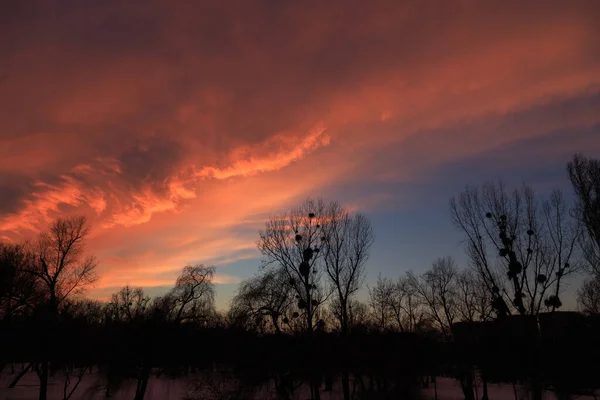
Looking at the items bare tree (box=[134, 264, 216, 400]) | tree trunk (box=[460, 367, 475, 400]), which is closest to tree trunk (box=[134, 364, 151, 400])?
bare tree (box=[134, 264, 216, 400])

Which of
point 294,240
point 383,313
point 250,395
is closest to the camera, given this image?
point 250,395

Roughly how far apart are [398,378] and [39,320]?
31.5 meters

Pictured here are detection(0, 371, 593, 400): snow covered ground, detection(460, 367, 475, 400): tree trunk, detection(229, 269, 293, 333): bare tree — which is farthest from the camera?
detection(0, 371, 593, 400): snow covered ground

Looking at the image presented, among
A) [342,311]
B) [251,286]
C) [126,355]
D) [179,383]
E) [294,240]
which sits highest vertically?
[294,240]

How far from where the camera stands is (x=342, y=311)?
108 feet

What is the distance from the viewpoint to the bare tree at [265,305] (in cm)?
2702

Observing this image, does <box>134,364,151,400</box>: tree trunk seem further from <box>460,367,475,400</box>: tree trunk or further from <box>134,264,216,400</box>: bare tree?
<box>460,367,475,400</box>: tree trunk

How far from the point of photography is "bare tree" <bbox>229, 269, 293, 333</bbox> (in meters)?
27.0

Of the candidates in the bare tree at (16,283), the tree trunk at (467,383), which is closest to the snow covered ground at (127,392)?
the tree trunk at (467,383)

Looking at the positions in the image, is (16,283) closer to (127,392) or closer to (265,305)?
(127,392)

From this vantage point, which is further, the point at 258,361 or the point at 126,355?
the point at 126,355

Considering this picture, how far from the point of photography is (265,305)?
2766 centimetres

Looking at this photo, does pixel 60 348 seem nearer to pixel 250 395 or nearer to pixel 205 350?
pixel 205 350

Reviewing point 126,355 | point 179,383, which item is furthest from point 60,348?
point 179,383
